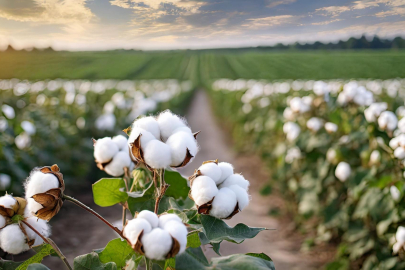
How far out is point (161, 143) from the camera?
29.2 inches

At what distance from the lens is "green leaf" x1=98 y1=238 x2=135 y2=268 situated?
850 mm

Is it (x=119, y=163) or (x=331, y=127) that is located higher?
(x=119, y=163)

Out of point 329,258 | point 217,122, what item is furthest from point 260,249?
point 217,122

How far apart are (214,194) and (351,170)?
2.70 m

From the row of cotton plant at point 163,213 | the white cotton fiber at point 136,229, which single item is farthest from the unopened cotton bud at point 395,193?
the white cotton fiber at point 136,229

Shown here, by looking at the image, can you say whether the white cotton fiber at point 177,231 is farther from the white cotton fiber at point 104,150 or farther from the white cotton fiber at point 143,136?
the white cotton fiber at point 104,150

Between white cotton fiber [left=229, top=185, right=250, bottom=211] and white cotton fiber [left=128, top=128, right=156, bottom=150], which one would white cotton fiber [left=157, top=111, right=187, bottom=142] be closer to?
white cotton fiber [left=128, top=128, right=156, bottom=150]

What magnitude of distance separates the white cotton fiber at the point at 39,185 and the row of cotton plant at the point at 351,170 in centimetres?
195

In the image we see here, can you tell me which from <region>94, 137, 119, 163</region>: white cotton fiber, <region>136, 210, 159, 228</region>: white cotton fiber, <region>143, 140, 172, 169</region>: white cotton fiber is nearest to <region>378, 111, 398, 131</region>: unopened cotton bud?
<region>94, 137, 119, 163</region>: white cotton fiber

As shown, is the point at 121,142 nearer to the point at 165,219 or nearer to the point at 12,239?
the point at 12,239

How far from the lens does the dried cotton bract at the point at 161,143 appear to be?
0.73 meters

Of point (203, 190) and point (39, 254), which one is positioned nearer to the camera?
point (203, 190)

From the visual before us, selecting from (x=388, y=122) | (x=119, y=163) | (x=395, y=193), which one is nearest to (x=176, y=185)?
(x=119, y=163)

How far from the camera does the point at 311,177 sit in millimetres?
3744
